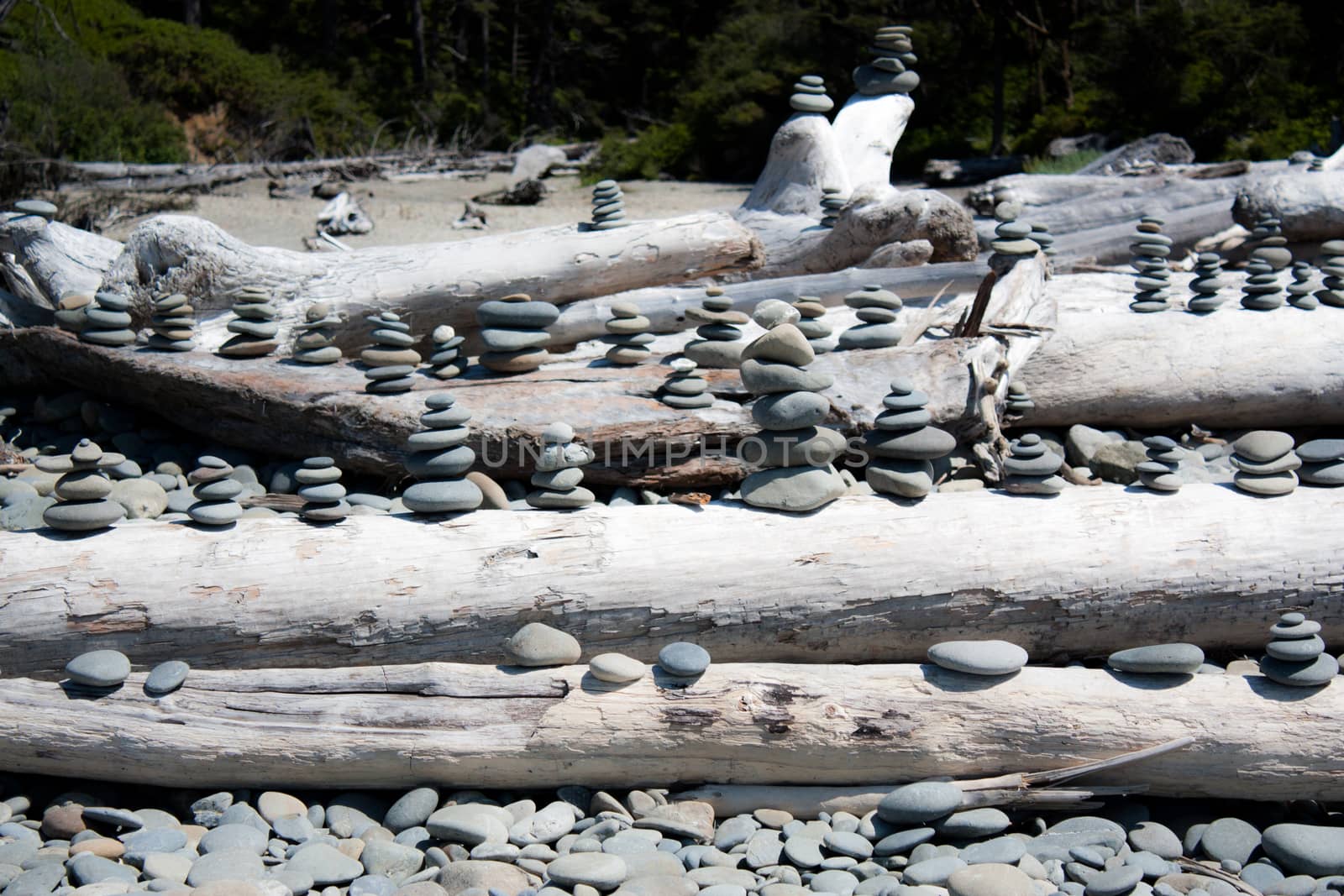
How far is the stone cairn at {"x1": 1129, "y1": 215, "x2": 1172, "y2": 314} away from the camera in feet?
16.0

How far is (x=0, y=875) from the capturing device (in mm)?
2328

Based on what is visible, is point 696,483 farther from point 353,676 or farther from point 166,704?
point 166,704

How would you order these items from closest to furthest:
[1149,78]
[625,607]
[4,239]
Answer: [625,607], [4,239], [1149,78]

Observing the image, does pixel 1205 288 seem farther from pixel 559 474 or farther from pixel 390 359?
pixel 390 359

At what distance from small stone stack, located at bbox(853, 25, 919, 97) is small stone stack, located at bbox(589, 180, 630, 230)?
218cm

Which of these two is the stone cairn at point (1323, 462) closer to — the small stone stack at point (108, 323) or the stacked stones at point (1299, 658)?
the stacked stones at point (1299, 658)

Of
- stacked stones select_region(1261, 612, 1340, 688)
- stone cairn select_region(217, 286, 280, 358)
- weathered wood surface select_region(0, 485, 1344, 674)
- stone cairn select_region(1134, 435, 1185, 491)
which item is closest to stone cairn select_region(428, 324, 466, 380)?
stone cairn select_region(217, 286, 280, 358)

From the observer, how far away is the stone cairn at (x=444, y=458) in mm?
3189

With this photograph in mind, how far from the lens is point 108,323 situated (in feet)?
14.7

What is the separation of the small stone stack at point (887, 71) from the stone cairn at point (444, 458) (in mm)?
4460

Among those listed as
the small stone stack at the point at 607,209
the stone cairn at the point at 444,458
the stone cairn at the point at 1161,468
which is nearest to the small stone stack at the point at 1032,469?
the stone cairn at the point at 1161,468

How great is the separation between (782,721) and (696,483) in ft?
4.73

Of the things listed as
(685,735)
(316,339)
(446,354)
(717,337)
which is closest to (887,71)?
(717,337)

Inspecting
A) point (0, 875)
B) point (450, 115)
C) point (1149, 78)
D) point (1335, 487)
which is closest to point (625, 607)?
point (0, 875)
